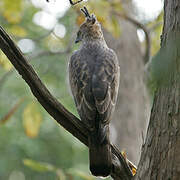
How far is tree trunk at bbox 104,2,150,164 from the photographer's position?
6.82 m

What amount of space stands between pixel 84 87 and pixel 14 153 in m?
6.32

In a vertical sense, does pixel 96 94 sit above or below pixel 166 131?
below

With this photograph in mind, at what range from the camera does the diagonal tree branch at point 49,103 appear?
2.88m

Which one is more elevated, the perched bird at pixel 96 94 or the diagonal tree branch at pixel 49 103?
the diagonal tree branch at pixel 49 103

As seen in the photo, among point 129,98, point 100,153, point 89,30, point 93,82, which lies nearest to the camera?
point 100,153

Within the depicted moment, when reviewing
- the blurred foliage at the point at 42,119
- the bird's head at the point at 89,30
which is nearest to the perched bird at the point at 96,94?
the bird's head at the point at 89,30

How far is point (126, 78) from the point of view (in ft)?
23.3

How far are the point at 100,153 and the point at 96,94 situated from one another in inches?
19.9

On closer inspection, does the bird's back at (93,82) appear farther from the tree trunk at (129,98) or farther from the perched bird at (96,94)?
the tree trunk at (129,98)

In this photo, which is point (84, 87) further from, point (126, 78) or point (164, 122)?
A: point (126, 78)

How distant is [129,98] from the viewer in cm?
700

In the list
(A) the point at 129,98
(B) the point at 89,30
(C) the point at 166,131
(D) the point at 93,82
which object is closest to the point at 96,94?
(D) the point at 93,82

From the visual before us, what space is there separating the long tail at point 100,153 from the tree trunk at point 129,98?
3.29 m

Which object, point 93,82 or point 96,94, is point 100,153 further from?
point 93,82
